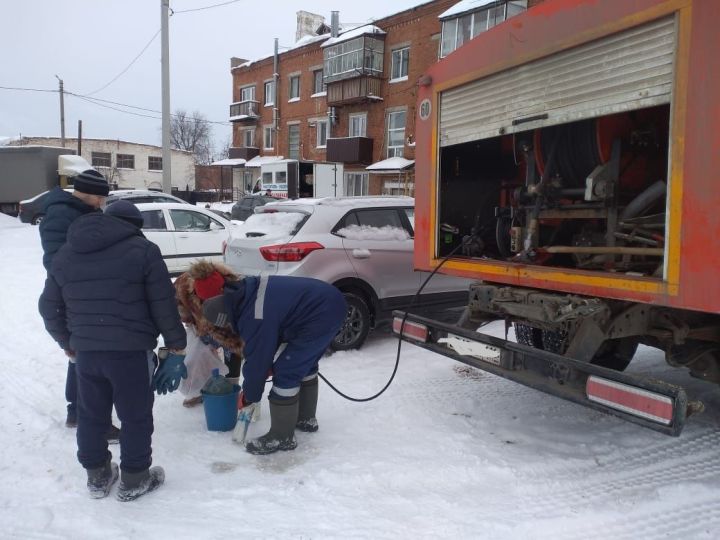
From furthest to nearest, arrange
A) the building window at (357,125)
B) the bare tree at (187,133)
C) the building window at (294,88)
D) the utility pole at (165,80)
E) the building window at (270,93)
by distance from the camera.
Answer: the bare tree at (187,133) → the building window at (270,93) → the building window at (294,88) → the building window at (357,125) → the utility pole at (165,80)

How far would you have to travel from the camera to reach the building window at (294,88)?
1320 inches

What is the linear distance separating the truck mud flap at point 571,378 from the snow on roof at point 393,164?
67.4ft

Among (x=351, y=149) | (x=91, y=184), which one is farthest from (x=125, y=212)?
(x=351, y=149)

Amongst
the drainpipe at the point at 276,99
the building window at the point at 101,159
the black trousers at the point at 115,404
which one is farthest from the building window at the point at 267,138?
the black trousers at the point at 115,404

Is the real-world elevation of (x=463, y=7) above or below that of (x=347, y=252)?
above

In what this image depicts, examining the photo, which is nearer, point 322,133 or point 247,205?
point 247,205

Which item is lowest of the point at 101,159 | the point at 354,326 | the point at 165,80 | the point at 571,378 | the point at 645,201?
the point at 354,326

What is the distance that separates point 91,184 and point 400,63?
82.5ft

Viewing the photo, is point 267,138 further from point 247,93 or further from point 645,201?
point 645,201

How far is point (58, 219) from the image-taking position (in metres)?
3.58

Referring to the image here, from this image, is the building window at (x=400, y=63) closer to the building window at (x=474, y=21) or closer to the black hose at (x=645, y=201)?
the building window at (x=474, y=21)

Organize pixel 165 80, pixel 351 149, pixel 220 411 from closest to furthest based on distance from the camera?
pixel 220 411
pixel 165 80
pixel 351 149

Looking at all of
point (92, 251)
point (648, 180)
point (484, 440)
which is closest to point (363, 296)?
point (484, 440)

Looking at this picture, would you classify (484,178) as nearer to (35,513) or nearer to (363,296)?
(363,296)
